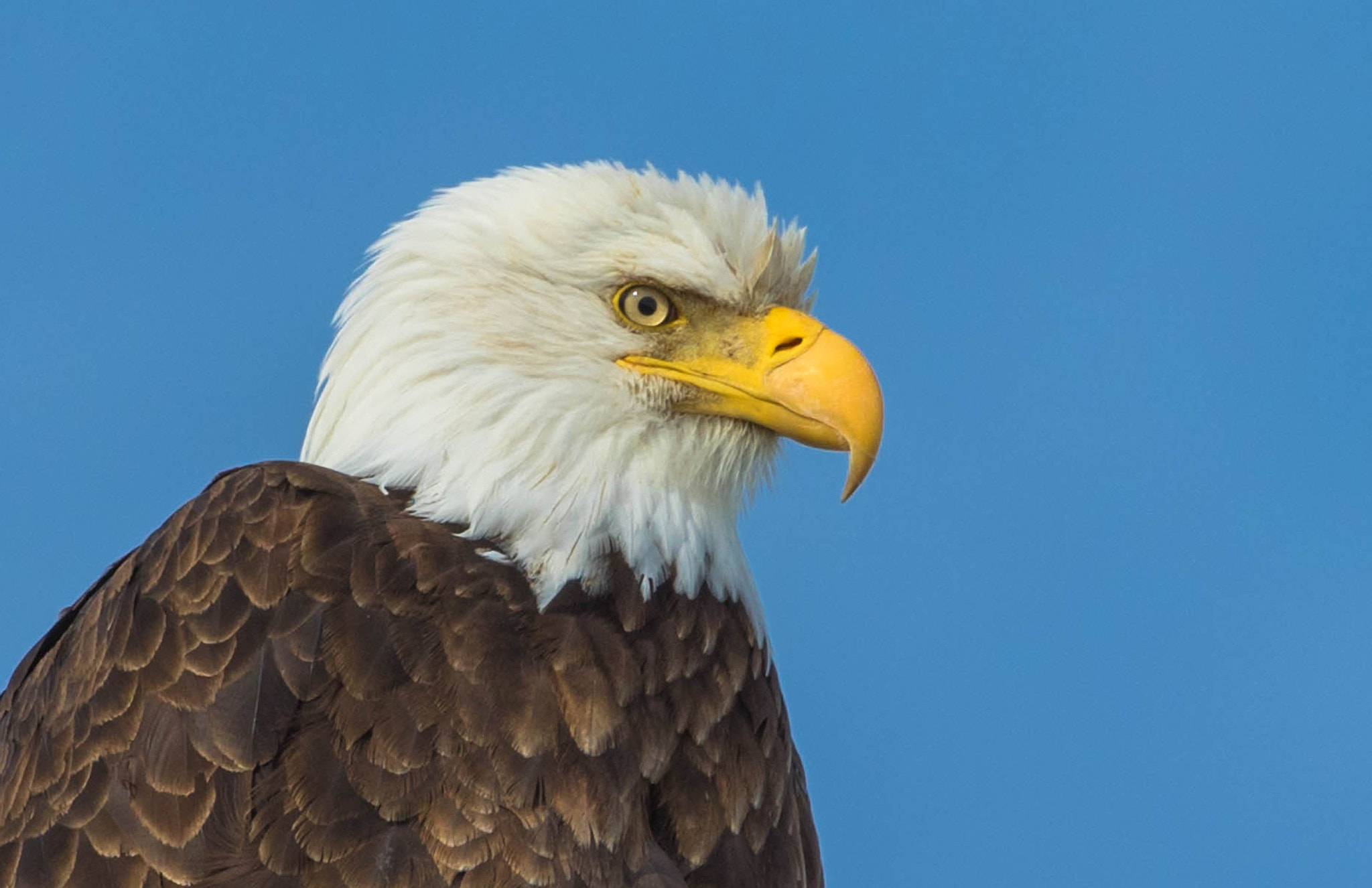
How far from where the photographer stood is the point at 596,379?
14.7 ft

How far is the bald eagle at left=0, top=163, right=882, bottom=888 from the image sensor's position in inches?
153

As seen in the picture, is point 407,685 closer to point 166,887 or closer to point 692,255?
point 166,887

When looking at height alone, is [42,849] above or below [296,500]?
below

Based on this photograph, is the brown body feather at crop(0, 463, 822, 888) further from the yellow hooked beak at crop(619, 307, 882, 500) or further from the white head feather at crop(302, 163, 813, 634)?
the yellow hooked beak at crop(619, 307, 882, 500)

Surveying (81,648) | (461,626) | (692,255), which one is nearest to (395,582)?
(461,626)

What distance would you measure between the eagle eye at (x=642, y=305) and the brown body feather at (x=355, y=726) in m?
0.64

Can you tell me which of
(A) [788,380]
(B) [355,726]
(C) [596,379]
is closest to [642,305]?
(C) [596,379]

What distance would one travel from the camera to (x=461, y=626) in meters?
4.07

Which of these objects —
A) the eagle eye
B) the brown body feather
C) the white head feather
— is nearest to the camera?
the brown body feather

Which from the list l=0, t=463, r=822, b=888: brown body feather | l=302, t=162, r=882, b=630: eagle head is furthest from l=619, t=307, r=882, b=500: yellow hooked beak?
l=0, t=463, r=822, b=888: brown body feather

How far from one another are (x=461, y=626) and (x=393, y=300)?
3.14 ft

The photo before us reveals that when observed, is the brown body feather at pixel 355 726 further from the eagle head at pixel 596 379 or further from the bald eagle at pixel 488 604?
the eagle head at pixel 596 379

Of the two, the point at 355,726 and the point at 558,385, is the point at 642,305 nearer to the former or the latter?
the point at 558,385

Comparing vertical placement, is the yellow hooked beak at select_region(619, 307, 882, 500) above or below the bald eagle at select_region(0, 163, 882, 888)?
above
